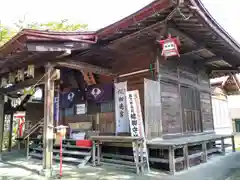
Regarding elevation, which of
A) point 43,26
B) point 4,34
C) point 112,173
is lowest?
point 112,173

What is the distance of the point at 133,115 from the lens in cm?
583

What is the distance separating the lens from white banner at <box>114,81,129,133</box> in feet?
21.7

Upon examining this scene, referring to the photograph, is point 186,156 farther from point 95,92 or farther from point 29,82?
point 29,82

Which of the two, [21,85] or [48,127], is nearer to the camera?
[48,127]

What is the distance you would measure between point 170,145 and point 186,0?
10.6ft

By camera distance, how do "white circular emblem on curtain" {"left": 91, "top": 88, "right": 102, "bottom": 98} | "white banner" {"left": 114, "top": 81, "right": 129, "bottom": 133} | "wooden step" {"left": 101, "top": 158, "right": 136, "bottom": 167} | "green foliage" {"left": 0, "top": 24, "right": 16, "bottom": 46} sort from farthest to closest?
"green foliage" {"left": 0, "top": 24, "right": 16, "bottom": 46}
"white circular emblem on curtain" {"left": 91, "top": 88, "right": 102, "bottom": 98}
"white banner" {"left": 114, "top": 81, "right": 129, "bottom": 133}
"wooden step" {"left": 101, "top": 158, "right": 136, "bottom": 167}

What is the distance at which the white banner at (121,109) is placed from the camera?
661cm

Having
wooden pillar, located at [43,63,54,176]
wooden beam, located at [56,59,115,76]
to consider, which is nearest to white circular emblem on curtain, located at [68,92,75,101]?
wooden beam, located at [56,59,115,76]

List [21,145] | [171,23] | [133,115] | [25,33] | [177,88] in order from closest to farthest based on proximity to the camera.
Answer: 1. [25,33]
2. [171,23]
3. [133,115]
4. [177,88]
5. [21,145]

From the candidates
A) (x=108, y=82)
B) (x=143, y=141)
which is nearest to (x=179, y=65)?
(x=108, y=82)

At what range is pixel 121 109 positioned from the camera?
6711 mm

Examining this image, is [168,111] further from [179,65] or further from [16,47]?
[16,47]

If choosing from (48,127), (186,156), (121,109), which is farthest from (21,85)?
(186,156)

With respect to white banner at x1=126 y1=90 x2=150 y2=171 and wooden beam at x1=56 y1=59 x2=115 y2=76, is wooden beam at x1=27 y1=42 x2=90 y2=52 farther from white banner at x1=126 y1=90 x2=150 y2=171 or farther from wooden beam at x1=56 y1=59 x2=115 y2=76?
white banner at x1=126 y1=90 x2=150 y2=171
